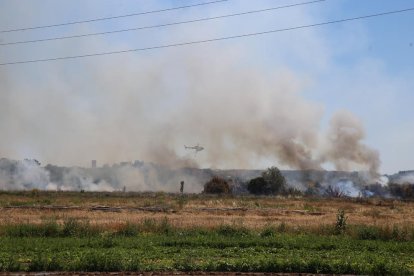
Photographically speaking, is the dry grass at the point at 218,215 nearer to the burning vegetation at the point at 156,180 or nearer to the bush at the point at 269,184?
the bush at the point at 269,184

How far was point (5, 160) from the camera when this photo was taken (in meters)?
115

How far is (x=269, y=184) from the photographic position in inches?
4045

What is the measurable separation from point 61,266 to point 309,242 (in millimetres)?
10237

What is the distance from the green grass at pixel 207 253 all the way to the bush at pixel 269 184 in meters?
78.0

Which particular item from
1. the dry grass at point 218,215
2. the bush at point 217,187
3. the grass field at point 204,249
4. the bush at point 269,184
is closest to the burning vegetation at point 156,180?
the bush at point 269,184

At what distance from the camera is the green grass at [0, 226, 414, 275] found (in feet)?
47.3

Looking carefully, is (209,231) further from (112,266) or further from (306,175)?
(306,175)

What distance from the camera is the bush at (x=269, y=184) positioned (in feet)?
335

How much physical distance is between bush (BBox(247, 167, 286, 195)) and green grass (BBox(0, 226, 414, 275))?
78.0 metres

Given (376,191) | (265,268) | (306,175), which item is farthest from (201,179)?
(265,268)

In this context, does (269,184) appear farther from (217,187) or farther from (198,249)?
(198,249)

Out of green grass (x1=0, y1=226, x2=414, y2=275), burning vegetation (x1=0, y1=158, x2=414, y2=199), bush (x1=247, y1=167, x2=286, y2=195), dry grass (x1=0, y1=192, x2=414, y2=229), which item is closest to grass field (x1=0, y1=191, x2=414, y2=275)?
green grass (x1=0, y1=226, x2=414, y2=275)

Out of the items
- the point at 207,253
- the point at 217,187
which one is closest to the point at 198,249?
the point at 207,253

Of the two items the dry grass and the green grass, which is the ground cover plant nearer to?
the green grass
